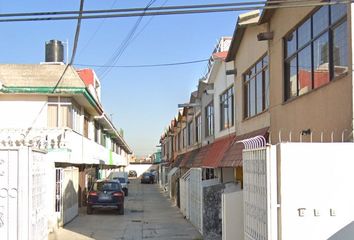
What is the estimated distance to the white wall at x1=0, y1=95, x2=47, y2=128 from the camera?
86.0 ft

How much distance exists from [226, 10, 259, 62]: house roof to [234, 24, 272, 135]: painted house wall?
16 cm

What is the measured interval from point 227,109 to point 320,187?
15.7 metres

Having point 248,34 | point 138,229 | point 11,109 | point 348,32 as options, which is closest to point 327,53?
point 348,32

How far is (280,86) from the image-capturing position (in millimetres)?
14008

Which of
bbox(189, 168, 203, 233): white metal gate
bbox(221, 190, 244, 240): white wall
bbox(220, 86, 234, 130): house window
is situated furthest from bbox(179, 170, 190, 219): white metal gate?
bbox(221, 190, 244, 240): white wall

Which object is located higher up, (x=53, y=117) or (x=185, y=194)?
(x=53, y=117)

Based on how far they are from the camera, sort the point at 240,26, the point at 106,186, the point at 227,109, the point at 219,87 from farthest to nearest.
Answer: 1. the point at 106,186
2. the point at 219,87
3. the point at 227,109
4. the point at 240,26

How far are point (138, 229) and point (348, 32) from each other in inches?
536

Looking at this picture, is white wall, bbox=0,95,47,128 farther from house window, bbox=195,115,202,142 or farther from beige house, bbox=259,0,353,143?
beige house, bbox=259,0,353,143

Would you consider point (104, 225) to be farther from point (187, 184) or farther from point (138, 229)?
point (187, 184)

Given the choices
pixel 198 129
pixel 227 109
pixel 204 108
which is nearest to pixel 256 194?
pixel 227 109

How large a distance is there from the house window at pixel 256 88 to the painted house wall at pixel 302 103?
1400mm

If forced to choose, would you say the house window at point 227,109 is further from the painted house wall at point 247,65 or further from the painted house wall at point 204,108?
the painted house wall at point 204,108

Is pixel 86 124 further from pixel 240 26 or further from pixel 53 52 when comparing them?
pixel 240 26
